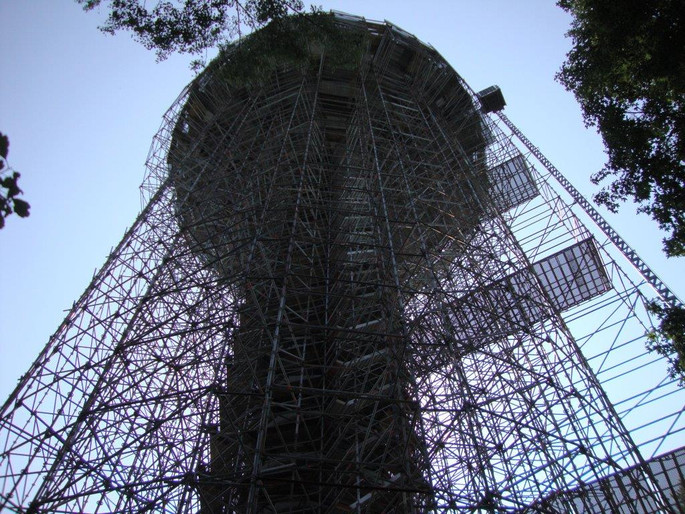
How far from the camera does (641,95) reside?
11.8 m

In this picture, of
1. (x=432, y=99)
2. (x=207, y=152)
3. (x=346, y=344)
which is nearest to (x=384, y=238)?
(x=346, y=344)

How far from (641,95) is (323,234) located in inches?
404

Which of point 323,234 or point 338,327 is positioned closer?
point 338,327

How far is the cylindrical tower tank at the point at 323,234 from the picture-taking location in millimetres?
11438

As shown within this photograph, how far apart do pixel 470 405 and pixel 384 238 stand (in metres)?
4.69

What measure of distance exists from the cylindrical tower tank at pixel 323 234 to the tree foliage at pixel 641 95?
462 centimetres

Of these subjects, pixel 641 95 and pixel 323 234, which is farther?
pixel 323 234

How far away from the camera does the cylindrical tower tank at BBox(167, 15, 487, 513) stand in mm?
11438

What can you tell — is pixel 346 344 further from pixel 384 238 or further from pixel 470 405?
pixel 470 405

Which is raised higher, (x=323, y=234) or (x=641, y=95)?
(x=323, y=234)

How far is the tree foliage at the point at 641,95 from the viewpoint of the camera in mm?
10766

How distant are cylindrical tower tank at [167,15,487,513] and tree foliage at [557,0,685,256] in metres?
4.62

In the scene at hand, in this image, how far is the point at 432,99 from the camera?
2481 cm

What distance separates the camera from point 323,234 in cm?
1959
